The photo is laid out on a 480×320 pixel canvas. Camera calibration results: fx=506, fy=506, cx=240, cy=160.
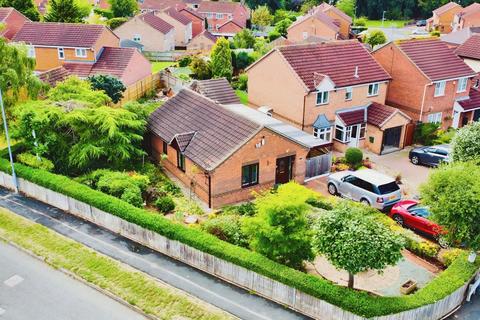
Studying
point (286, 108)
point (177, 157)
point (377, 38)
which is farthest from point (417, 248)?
point (377, 38)

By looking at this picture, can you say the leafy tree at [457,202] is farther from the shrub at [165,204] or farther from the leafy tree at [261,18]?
the leafy tree at [261,18]

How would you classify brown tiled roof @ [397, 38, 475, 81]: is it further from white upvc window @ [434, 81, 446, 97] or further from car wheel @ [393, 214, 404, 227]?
car wheel @ [393, 214, 404, 227]

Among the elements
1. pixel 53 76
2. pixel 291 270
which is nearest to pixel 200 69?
pixel 53 76

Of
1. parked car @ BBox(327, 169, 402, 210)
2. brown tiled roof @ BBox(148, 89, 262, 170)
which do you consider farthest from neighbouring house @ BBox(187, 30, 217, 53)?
parked car @ BBox(327, 169, 402, 210)

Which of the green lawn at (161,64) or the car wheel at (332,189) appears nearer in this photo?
the car wheel at (332,189)

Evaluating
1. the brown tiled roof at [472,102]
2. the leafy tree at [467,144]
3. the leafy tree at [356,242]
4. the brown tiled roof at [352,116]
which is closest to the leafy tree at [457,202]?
the leafy tree at [356,242]

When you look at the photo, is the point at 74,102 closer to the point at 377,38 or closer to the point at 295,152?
the point at 295,152
